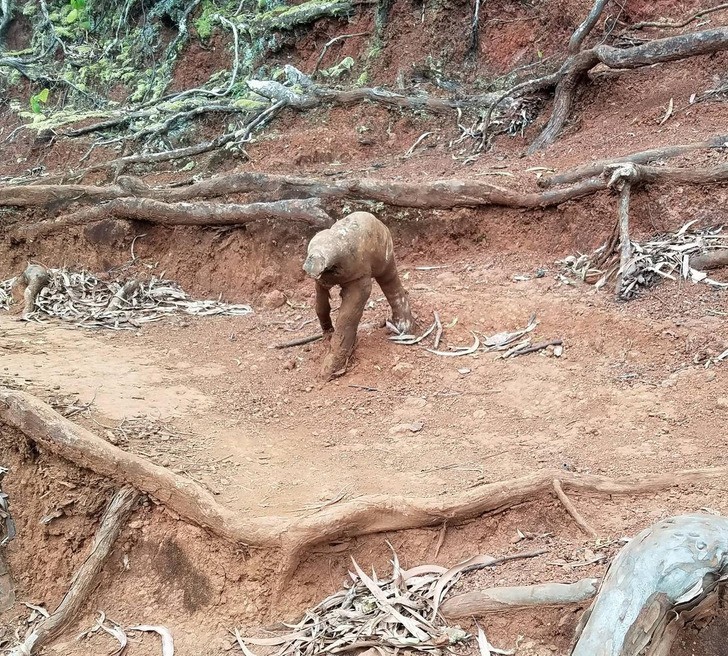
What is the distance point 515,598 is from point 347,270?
3.01m

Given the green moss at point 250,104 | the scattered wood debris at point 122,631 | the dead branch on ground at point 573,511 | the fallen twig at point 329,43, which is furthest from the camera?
the fallen twig at point 329,43

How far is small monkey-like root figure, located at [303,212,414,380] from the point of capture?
5207mm

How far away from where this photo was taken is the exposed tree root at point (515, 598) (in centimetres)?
274

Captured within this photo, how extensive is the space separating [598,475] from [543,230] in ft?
13.3

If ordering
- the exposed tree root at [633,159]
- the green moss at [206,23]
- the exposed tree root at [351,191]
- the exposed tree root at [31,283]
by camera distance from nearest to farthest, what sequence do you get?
the exposed tree root at [351,191], the exposed tree root at [633,159], the exposed tree root at [31,283], the green moss at [206,23]

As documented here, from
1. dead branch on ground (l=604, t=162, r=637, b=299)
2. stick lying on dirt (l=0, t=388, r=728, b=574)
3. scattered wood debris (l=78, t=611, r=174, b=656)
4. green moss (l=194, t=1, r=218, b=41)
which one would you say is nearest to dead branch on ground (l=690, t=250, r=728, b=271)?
dead branch on ground (l=604, t=162, r=637, b=299)

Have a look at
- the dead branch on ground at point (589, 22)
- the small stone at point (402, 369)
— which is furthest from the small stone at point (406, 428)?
the dead branch on ground at point (589, 22)

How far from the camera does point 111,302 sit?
772cm

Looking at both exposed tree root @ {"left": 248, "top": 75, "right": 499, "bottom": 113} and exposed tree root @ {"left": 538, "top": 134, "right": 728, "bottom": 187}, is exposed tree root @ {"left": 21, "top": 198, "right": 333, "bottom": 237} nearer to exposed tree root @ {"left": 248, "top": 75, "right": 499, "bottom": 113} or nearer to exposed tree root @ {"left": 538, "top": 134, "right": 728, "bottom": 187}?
exposed tree root @ {"left": 538, "top": 134, "right": 728, "bottom": 187}

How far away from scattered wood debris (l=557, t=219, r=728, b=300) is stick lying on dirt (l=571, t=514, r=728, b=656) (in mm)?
3587

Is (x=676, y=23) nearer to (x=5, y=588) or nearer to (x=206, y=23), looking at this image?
(x=206, y=23)

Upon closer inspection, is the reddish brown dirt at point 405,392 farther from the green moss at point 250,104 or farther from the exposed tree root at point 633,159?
the green moss at point 250,104

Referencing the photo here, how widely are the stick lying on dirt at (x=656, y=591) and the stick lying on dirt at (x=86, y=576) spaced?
2.62 metres

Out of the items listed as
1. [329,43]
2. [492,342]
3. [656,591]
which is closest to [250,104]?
[329,43]
